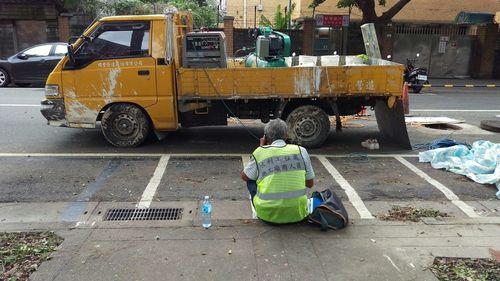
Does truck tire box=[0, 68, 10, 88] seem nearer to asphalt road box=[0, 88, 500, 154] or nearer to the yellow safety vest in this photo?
asphalt road box=[0, 88, 500, 154]

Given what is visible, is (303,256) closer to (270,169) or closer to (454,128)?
(270,169)

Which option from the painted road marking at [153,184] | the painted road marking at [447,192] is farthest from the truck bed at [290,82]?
the painted road marking at [447,192]

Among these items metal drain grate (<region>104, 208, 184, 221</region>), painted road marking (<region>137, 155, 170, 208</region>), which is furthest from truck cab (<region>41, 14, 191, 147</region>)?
metal drain grate (<region>104, 208, 184, 221</region>)

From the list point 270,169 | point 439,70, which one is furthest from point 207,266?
point 439,70

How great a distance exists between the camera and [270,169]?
4.70m

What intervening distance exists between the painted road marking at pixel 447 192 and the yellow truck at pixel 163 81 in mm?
1241

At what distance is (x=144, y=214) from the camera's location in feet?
17.5

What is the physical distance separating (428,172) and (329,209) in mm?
2841

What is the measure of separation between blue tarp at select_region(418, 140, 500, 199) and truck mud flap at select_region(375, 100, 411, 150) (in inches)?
25.9

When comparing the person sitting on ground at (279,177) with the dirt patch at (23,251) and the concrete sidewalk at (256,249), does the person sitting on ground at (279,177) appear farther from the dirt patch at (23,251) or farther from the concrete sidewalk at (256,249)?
the dirt patch at (23,251)

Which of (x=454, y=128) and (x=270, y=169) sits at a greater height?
(x=270, y=169)

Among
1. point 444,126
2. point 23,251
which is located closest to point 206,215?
point 23,251

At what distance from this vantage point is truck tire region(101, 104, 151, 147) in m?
7.92

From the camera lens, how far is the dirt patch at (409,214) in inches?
208
